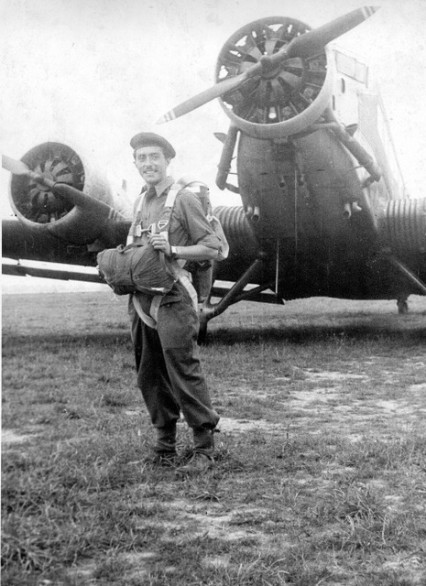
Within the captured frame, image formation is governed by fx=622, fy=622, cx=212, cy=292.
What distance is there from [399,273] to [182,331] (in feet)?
23.9

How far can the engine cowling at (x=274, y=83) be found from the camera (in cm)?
751

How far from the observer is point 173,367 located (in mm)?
3660

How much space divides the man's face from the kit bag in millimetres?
429

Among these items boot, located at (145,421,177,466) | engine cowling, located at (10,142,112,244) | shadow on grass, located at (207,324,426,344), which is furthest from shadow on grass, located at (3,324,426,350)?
boot, located at (145,421,177,466)

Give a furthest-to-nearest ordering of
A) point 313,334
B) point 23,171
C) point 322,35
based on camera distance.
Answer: point 313,334, point 23,171, point 322,35

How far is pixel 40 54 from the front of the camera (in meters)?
3.88

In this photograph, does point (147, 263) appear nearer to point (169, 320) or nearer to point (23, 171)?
point (169, 320)

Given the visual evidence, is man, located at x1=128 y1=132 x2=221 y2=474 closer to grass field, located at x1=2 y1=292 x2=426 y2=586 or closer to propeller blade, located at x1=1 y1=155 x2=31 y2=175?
grass field, located at x1=2 y1=292 x2=426 y2=586

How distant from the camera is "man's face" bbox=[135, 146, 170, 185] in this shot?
3.79 metres

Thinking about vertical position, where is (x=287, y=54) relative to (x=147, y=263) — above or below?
above

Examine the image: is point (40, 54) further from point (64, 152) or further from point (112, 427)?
point (64, 152)

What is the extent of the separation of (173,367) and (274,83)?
509 centimetres

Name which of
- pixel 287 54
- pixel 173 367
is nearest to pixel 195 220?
pixel 173 367

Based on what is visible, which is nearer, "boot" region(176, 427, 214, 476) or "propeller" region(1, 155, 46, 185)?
"boot" region(176, 427, 214, 476)
